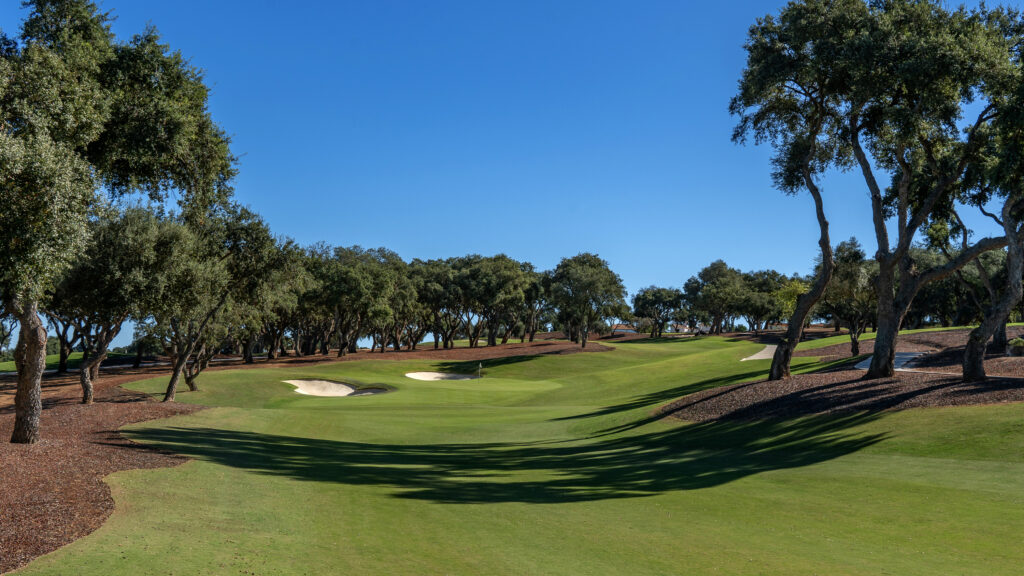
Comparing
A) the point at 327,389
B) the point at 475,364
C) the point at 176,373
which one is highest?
the point at 176,373

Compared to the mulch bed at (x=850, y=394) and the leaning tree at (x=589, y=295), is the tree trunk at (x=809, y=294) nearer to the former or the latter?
the mulch bed at (x=850, y=394)

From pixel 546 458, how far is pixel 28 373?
1558cm

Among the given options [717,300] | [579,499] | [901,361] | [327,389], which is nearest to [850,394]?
[579,499]

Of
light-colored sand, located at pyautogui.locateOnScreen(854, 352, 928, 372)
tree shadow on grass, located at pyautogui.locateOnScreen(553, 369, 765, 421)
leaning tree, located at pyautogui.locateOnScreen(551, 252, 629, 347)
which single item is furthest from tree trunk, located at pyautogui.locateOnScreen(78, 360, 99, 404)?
leaning tree, located at pyautogui.locateOnScreen(551, 252, 629, 347)

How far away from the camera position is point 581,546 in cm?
952

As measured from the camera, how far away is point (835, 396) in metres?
21.7

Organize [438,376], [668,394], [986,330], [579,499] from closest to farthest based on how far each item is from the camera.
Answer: [579,499] → [986,330] → [668,394] → [438,376]

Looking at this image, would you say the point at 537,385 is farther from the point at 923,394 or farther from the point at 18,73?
the point at 18,73

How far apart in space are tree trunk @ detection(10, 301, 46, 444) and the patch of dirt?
868 inches

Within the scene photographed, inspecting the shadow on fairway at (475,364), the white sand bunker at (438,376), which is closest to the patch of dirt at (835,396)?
the white sand bunker at (438,376)

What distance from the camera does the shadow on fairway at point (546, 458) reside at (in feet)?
47.5

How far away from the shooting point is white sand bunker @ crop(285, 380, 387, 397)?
47188 millimetres

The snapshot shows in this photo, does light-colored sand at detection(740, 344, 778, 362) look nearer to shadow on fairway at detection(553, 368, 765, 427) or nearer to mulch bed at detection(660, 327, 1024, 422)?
shadow on fairway at detection(553, 368, 765, 427)

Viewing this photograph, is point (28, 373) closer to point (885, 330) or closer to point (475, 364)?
point (885, 330)
